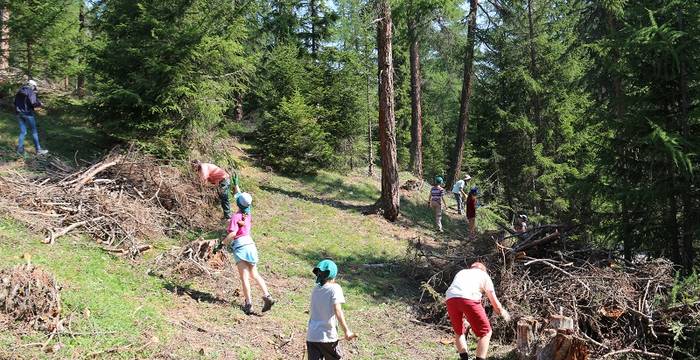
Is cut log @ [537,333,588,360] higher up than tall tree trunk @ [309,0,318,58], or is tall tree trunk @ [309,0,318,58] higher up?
tall tree trunk @ [309,0,318,58]

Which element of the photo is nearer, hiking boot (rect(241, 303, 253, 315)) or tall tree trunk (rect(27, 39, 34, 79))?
hiking boot (rect(241, 303, 253, 315))

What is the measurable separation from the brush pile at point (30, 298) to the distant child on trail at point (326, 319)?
2.85 m

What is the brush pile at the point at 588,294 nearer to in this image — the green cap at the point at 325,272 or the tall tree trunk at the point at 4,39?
the green cap at the point at 325,272

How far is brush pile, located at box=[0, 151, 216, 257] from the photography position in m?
9.01

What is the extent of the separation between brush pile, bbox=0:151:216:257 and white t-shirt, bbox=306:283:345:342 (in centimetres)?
459

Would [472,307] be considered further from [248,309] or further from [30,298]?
[30,298]

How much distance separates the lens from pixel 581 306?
7.76m

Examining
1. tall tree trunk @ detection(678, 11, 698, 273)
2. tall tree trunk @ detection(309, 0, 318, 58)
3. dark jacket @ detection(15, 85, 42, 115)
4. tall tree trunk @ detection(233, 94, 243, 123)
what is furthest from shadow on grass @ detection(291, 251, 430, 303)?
tall tree trunk @ detection(309, 0, 318, 58)

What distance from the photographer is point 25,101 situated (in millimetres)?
11758

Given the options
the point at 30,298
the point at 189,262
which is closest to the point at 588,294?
the point at 189,262

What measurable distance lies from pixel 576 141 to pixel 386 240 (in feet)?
38.9

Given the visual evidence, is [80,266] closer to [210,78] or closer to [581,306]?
[210,78]

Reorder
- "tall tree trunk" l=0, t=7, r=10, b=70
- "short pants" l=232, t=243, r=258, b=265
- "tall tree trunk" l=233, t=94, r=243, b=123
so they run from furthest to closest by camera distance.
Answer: "tall tree trunk" l=233, t=94, r=243, b=123 < "tall tree trunk" l=0, t=7, r=10, b=70 < "short pants" l=232, t=243, r=258, b=265

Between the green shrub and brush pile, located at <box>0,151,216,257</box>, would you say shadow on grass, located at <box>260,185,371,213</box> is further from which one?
brush pile, located at <box>0,151,216,257</box>
